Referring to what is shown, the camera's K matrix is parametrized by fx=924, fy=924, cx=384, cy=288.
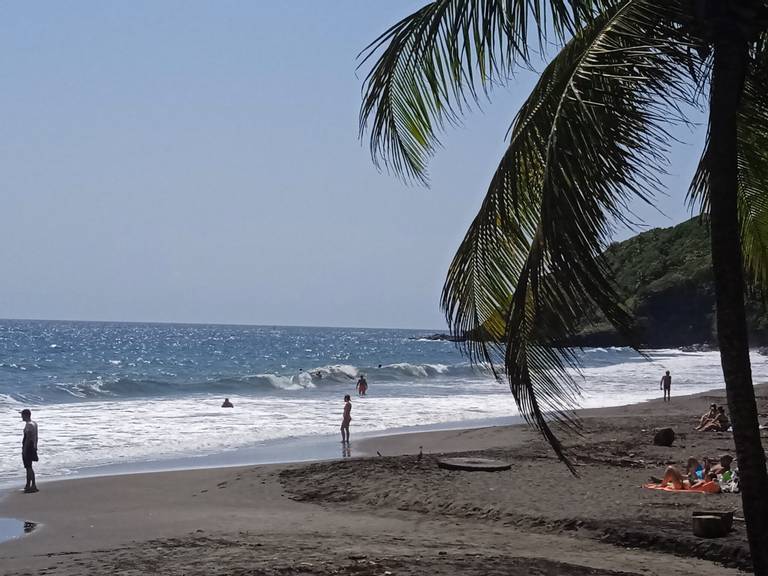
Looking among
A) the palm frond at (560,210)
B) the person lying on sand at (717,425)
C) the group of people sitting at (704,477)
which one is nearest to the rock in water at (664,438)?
the person lying on sand at (717,425)

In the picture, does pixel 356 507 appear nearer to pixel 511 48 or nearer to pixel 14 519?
pixel 14 519

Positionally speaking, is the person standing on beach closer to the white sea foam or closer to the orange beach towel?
the white sea foam

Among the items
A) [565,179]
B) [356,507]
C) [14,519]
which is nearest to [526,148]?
[565,179]

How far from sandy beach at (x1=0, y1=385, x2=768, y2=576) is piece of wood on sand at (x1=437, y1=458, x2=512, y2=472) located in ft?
0.87

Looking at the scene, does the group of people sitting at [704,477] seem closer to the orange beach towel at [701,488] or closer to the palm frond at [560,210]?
the orange beach towel at [701,488]

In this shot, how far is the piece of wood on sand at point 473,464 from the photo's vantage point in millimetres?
15610

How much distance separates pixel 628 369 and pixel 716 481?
177ft

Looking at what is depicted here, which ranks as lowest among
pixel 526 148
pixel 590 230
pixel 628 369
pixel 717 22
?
pixel 628 369

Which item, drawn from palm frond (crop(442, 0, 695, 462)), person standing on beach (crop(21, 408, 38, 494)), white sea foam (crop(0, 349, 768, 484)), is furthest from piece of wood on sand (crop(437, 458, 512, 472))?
palm frond (crop(442, 0, 695, 462))

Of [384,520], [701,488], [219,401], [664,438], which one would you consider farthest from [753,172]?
[219,401]

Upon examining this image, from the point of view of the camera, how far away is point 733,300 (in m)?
4.24

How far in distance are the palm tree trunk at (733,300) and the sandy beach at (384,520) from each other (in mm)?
3748

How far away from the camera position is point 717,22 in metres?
4.18

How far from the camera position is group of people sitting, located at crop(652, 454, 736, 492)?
12.8 meters
